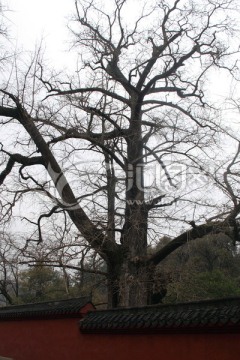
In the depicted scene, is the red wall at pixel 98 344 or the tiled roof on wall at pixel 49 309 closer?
the red wall at pixel 98 344

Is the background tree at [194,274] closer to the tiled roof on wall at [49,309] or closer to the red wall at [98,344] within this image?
the tiled roof on wall at [49,309]

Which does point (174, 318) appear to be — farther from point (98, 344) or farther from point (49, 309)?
point (49, 309)

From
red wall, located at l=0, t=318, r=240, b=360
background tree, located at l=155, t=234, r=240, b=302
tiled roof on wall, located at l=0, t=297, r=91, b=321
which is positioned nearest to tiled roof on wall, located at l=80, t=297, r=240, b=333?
red wall, located at l=0, t=318, r=240, b=360

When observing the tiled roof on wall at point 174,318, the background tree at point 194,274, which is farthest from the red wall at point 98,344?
the background tree at point 194,274

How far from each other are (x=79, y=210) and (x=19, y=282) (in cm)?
2056

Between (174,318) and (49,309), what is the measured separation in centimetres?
396

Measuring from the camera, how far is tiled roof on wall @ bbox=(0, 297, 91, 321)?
25.8ft

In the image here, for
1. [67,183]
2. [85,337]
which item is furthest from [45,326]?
[67,183]

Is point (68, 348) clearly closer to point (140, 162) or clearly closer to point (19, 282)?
point (140, 162)

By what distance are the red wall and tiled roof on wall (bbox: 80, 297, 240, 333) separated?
119 mm

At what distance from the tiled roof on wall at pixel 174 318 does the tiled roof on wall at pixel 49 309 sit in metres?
0.76

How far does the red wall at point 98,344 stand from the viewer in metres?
5.00

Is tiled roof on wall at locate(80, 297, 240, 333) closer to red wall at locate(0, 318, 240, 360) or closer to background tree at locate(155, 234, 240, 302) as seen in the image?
red wall at locate(0, 318, 240, 360)

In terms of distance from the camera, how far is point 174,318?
18.0 feet
